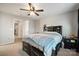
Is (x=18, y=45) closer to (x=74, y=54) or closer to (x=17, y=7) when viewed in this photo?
(x=17, y=7)

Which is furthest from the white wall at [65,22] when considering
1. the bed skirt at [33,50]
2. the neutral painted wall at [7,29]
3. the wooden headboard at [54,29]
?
the neutral painted wall at [7,29]

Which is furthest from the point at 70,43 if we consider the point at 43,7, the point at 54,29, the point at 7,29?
the point at 7,29

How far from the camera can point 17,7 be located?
2094 mm

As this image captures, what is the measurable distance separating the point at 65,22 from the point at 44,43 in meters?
0.53

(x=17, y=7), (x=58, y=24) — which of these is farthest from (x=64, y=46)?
(x=17, y=7)

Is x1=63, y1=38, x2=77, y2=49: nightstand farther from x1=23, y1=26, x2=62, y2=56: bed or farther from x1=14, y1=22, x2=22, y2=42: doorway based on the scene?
x1=14, y1=22, x2=22, y2=42: doorway

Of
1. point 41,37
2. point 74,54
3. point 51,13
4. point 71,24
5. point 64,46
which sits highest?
point 51,13

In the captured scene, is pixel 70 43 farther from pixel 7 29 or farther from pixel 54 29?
pixel 7 29

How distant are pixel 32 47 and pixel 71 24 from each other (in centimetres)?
80

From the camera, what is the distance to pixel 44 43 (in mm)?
2066

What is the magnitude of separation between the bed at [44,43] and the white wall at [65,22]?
75 mm

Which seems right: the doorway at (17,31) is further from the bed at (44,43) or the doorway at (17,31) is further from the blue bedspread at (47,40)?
the blue bedspread at (47,40)

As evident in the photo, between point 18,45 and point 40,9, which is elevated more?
point 40,9

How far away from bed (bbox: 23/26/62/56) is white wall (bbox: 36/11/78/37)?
8 cm
